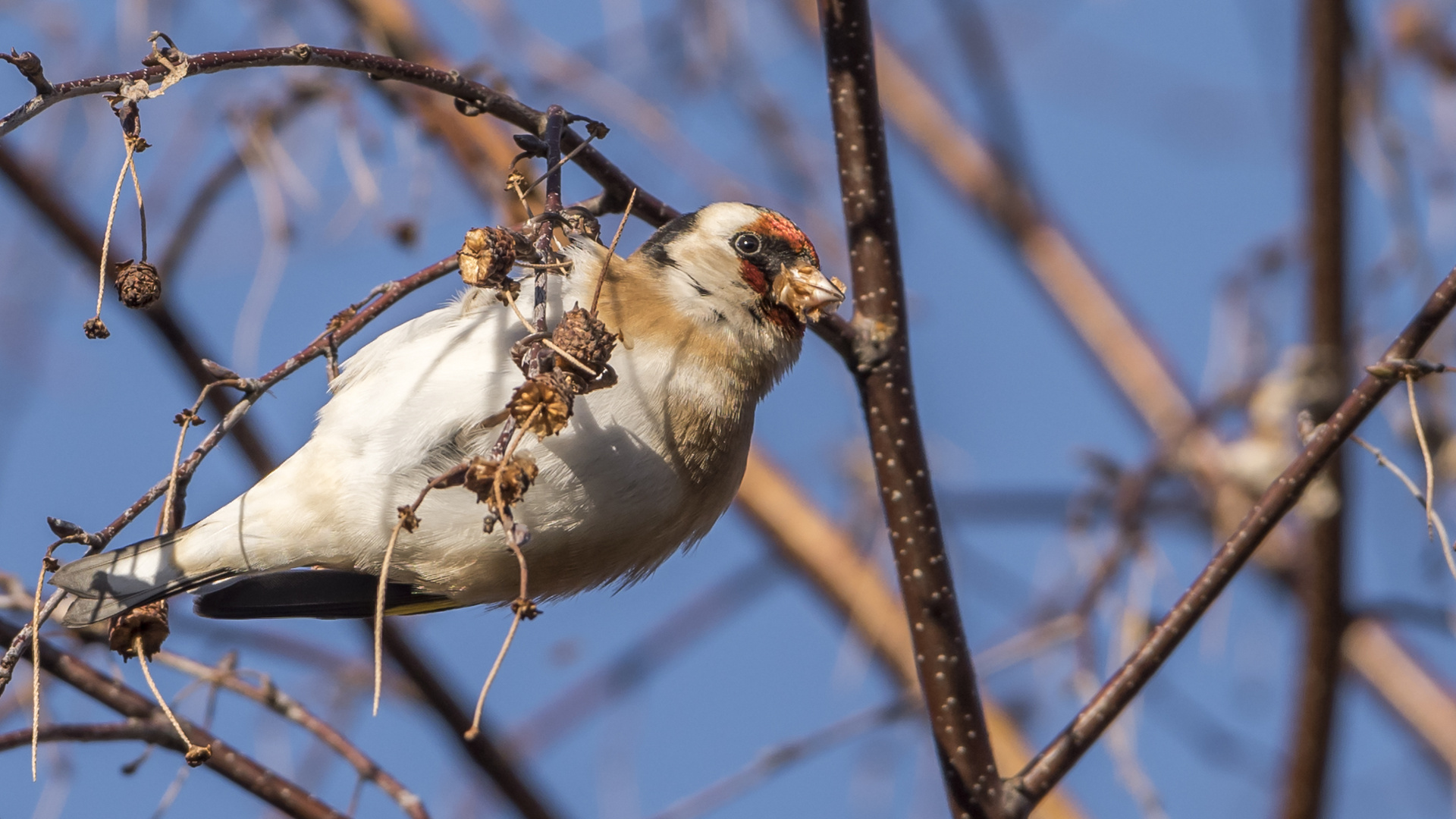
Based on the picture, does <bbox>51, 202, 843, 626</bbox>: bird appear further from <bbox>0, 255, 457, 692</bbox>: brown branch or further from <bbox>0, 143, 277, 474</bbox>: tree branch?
<bbox>0, 143, 277, 474</bbox>: tree branch

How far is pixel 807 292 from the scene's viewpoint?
2.50 metres

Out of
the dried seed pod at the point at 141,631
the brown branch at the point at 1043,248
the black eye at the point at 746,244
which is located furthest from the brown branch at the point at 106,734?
the brown branch at the point at 1043,248

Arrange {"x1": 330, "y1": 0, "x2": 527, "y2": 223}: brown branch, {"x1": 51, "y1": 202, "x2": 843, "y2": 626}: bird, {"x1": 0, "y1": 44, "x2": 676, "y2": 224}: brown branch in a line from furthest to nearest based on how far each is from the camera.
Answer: {"x1": 330, "y1": 0, "x2": 527, "y2": 223}: brown branch, {"x1": 51, "y1": 202, "x2": 843, "y2": 626}: bird, {"x1": 0, "y1": 44, "x2": 676, "y2": 224}: brown branch

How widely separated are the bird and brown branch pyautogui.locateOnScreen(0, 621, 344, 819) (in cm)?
12

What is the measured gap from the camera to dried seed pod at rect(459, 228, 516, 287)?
→ 5.08ft

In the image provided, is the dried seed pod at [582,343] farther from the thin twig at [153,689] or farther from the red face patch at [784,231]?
the red face patch at [784,231]

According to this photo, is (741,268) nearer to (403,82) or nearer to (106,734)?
(403,82)

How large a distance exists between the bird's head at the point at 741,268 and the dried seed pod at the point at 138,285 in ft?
3.60

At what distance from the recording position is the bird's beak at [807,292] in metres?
2.42

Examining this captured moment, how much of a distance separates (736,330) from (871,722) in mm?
805

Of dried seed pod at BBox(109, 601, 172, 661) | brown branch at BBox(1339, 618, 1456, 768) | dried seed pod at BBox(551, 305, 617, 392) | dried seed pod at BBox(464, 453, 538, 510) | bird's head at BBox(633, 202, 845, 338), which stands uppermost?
bird's head at BBox(633, 202, 845, 338)

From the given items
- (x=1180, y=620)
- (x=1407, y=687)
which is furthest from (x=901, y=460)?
(x=1407, y=687)

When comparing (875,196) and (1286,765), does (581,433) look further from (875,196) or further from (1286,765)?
(1286,765)

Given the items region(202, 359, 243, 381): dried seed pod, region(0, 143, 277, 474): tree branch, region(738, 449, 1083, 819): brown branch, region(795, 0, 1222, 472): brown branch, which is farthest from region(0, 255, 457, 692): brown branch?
region(795, 0, 1222, 472): brown branch
